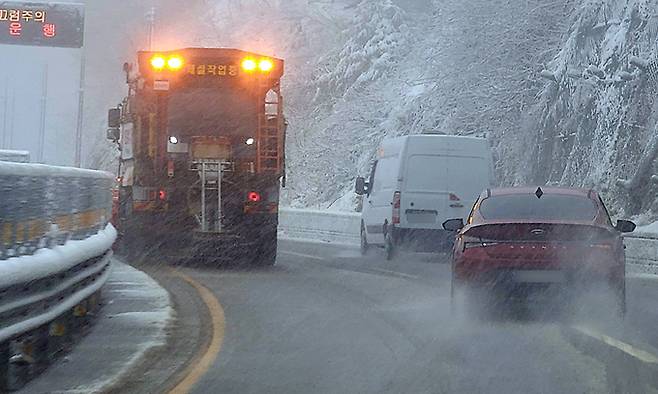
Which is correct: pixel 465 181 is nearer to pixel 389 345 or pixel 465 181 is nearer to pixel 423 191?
pixel 423 191

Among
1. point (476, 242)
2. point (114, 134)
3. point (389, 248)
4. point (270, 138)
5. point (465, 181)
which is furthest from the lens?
point (114, 134)

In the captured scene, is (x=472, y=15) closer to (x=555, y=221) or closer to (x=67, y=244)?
(x=555, y=221)

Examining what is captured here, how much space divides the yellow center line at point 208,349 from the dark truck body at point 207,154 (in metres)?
4.38

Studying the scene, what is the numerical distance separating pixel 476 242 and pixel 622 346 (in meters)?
2.19

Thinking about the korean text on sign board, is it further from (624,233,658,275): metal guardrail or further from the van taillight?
(624,233,658,275): metal guardrail

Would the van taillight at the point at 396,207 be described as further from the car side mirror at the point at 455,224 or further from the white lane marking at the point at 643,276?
the car side mirror at the point at 455,224

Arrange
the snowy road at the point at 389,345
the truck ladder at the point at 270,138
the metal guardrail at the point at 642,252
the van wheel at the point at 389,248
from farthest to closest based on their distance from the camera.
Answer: the van wheel at the point at 389,248
the metal guardrail at the point at 642,252
the truck ladder at the point at 270,138
the snowy road at the point at 389,345

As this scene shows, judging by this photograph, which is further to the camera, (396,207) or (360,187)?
(360,187)

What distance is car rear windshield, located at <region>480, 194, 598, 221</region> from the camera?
12.8m

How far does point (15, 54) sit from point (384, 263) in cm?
6985

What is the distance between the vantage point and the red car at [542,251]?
1212 cm

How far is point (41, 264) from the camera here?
8.80 metres

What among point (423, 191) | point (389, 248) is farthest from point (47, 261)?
point (389, 248)

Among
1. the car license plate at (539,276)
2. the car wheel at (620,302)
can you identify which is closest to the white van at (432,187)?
the car wheel at (620,302)
